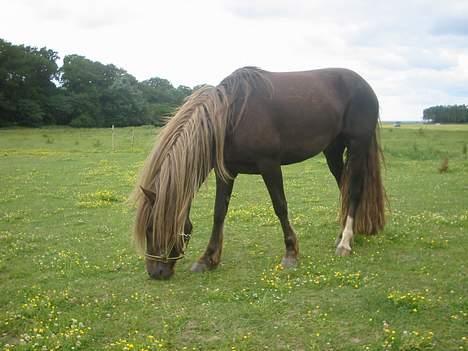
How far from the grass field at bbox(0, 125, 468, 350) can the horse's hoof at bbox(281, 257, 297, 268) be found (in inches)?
6.2

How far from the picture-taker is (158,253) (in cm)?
598

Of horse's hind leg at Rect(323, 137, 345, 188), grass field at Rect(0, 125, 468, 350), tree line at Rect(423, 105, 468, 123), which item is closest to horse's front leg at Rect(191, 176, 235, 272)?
grass field at Rect(0, 125, 468, 350)

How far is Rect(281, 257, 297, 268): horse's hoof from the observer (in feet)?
22.1

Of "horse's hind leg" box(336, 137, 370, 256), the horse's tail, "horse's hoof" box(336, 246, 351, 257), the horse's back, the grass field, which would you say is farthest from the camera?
the horse's tail

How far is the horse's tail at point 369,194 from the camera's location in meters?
7.94

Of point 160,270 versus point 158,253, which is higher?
point 158,253

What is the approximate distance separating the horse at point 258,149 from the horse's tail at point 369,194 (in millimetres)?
18

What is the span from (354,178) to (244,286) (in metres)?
2.95

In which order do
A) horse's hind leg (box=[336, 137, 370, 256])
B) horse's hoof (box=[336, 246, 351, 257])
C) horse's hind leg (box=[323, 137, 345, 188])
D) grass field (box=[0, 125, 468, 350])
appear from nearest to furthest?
grass field (box=[0, 125, 468, 350])
horse's hoof (box=[336, 246, 351, 257])
horse's hind leg (box=[336, 137, 370, 256])
horse's hind leg (box=[323, 137, 345, 188])

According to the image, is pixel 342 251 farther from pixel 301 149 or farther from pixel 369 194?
pixel 301 149

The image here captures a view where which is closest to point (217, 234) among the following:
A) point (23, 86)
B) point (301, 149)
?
point (301, 149)

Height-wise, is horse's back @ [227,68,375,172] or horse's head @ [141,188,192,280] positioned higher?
horse's back @ [227,68,375,172]

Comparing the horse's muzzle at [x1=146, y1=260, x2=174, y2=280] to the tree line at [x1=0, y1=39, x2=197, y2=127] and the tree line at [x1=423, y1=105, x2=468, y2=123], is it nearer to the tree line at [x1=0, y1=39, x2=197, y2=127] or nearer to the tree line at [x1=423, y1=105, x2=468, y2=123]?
the tree line at [x1=423, y1=105, x2=468, y2=123]

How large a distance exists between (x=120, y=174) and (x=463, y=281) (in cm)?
1556
